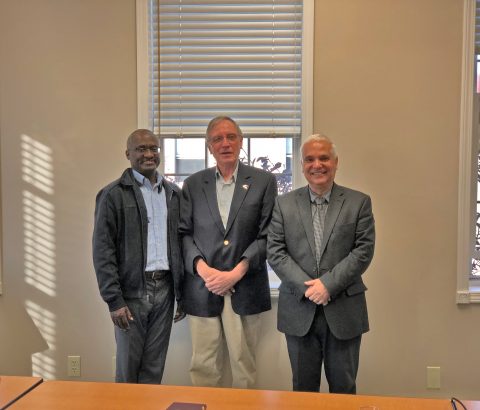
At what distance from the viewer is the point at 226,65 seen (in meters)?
2.88

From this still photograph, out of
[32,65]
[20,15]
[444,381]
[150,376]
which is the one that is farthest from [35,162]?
[444,381]

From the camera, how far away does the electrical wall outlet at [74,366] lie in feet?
9.62

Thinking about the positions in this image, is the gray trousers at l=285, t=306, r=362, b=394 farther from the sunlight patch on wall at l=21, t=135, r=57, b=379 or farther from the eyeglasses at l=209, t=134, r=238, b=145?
the sunlight patch on wall at l=21, t=135, r=57, b=379

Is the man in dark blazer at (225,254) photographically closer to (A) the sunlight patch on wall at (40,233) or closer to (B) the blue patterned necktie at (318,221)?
(B) the blue patterned necktie at (318,221)

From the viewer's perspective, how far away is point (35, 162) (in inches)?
113

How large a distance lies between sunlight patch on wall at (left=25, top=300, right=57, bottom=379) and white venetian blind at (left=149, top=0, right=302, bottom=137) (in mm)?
1329

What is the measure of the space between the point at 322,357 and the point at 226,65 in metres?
1.76

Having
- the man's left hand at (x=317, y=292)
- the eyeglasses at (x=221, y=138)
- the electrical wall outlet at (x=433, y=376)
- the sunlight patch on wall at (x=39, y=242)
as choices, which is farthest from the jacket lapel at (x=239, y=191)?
the electrical wall outlet at (x=433, y=376)

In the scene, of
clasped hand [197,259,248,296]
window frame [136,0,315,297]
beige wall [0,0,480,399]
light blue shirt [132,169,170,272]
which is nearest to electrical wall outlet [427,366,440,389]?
beige wall [0,0,480,399]

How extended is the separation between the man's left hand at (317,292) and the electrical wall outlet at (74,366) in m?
1.66

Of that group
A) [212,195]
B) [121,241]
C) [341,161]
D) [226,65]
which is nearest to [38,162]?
[121,241]

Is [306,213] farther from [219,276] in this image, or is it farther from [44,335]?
[44,335]

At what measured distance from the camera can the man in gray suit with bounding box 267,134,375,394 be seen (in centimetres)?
211

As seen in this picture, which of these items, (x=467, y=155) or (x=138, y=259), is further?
(x=467, y=155)
